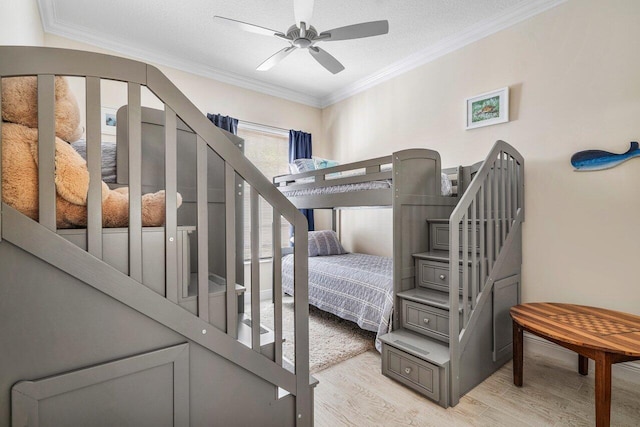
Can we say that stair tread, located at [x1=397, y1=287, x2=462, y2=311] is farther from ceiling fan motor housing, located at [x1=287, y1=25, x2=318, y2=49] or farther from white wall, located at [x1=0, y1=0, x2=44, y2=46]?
white wall, located at [x1=0, y1=0, x2=44, y2=46]

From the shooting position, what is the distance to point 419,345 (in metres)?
2.04

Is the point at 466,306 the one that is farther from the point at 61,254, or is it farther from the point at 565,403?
the point at 61,254

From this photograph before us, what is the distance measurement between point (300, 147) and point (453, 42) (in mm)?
2301

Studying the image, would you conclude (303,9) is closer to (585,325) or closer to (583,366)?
(585,325)

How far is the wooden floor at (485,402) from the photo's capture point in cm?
174

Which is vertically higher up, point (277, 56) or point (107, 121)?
point (277, 56)

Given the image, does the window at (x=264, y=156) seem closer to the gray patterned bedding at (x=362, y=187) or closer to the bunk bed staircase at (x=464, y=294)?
the gray patterned bedding at (x=362, y=187)

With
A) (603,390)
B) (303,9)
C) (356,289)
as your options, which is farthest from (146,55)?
(603,390)

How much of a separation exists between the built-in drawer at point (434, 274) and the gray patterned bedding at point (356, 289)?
0.94ft

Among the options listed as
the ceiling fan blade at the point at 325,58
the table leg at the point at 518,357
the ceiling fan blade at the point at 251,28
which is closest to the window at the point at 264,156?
the ceiling fan blade at the point at 325,58

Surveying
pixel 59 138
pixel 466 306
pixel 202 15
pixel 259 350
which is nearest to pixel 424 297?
pixel 466 306

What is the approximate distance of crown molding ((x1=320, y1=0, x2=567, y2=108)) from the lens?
2.62m

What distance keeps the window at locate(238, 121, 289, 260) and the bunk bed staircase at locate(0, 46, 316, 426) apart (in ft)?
9.55

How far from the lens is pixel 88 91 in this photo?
1.01 meters
